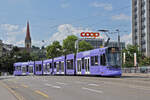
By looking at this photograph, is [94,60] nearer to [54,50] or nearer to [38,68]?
[38,68]

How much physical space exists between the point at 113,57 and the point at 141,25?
285 ft

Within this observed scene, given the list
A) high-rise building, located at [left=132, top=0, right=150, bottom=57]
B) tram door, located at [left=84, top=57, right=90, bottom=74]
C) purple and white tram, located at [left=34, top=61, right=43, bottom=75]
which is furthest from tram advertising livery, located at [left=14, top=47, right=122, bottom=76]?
high-rise building, located at [left=132, top=0, right=150, bottom=57]

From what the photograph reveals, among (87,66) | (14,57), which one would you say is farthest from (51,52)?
(87,66)

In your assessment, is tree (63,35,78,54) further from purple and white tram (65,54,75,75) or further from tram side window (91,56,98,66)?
tram side window (91,56,98,66)

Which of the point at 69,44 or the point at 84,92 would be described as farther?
the point at 69,44

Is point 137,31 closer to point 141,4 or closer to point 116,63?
point 141,4

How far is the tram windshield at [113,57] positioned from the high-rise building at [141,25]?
80128mm

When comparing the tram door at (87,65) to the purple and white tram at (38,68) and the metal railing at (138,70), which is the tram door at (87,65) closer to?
the metal railing at (138,70)

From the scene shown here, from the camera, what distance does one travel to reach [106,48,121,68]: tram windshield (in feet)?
95.0

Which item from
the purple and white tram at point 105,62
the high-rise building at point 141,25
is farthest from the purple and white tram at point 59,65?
the high-rise building at point 141,25

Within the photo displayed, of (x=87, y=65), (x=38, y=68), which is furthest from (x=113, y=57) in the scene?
(x=38, y=68)

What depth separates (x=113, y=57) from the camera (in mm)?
29344

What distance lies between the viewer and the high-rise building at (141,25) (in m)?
107

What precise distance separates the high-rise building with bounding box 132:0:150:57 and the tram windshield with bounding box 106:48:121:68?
8013cm
